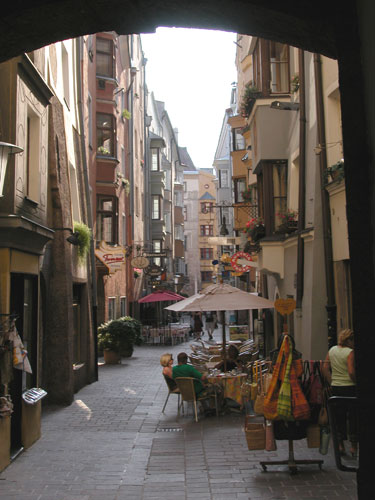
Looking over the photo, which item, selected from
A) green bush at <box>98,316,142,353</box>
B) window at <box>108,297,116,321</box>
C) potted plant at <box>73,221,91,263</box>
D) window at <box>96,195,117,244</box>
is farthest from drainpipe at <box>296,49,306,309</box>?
window at <box>108,297,116,321</box>

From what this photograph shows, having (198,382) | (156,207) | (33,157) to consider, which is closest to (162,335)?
(156,207)

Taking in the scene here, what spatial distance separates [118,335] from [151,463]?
13.7 m

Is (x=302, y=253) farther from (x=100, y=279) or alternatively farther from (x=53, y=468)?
(x=100, y=279)

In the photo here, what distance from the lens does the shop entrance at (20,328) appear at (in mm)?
9617

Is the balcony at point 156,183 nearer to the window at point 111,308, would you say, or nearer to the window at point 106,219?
the window at point 111,308

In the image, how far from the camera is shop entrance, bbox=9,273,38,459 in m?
9.62

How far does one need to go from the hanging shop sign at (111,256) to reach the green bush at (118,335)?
1940 mm

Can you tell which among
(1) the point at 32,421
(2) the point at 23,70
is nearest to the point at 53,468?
(1) the point at 32,421

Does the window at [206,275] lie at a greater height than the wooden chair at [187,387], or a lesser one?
greater

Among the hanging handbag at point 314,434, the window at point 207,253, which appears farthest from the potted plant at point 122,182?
the window at point 207,253

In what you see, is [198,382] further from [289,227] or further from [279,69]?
[279,69]

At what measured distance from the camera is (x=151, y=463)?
8875mm

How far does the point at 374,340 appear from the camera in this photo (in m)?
3.74

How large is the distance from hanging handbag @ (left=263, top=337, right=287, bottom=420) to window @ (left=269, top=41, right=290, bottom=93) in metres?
10.9
